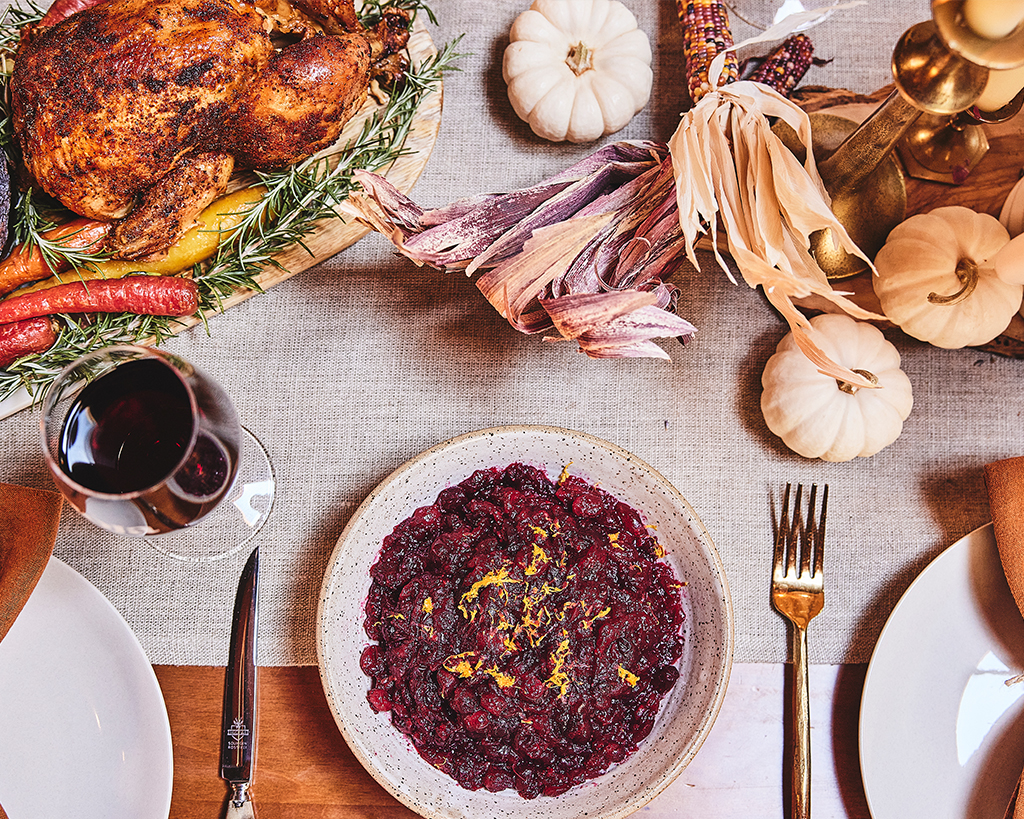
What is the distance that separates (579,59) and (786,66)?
401mm

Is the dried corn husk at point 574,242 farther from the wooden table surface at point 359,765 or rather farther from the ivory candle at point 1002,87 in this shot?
the wooden table surface at point 359,765

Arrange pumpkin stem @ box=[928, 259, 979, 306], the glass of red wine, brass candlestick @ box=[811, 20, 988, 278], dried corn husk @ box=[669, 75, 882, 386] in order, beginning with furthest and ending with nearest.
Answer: pumpkin stem @ box=[928, 259, 979, 306] → dried corn husk @ box=[669, 75, 882, 386] → the glass of red wine → brass candlestick @ box=[811, 20, 988, 278]

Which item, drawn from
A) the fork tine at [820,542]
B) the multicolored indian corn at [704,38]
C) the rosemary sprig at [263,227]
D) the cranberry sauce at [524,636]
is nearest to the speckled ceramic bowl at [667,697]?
the cranberry sauce at [524,636]

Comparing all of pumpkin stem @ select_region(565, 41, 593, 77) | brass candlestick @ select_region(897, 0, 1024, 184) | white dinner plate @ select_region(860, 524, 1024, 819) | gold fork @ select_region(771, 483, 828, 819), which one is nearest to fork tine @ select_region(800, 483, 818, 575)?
gold fork @ select_region(771, 483, 828, 819)

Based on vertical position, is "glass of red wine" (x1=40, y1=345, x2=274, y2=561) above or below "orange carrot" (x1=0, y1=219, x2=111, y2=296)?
below

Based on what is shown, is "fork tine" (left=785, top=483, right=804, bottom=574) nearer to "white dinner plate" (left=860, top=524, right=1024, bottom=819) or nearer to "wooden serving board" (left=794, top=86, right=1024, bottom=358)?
"white dinner plate" (left=860, top=524, right=1024, bottom=819)

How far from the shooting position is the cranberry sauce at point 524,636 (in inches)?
51.4

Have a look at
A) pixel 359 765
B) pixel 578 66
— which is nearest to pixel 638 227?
pixel 578 66

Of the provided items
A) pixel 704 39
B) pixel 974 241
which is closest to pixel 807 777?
pixel 974 241

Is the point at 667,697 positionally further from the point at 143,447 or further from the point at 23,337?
the point at 23,337

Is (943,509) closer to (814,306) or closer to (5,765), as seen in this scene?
(814,306)

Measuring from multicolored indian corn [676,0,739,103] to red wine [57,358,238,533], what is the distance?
41.3 inches

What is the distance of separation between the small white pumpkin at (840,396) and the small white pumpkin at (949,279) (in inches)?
3.2

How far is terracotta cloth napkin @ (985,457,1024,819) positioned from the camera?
4.37 ft
